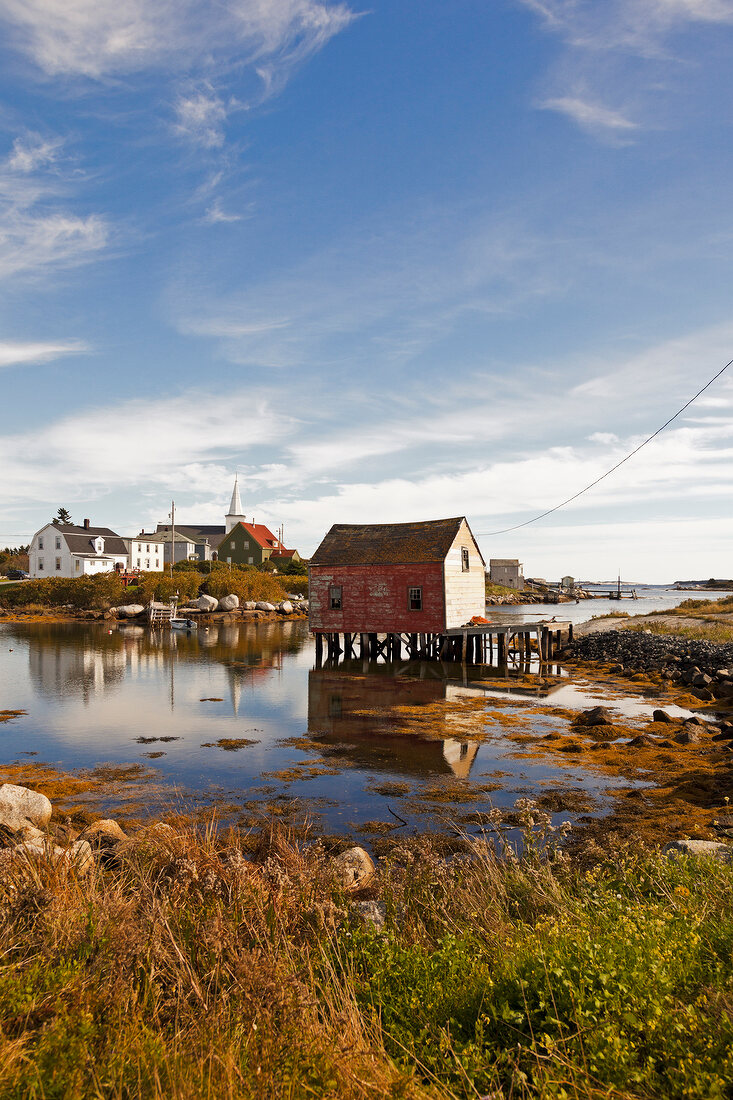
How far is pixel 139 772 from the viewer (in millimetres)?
15062

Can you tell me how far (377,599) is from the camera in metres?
35.3

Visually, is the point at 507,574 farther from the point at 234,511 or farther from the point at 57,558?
the point at 57,558

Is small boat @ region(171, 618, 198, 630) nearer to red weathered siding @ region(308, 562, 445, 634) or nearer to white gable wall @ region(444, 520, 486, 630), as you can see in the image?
red weathered siding @ region(308, 562, 445, 634)

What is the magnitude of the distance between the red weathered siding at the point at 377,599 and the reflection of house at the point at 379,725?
478 cm

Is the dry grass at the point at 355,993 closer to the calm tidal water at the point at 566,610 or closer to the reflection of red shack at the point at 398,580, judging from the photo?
the reflection of red shack at the point at 398,580

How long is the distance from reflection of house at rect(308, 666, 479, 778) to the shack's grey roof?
56488 mm

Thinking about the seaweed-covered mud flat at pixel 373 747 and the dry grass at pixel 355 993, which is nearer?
the dry grass at pixel 355 993

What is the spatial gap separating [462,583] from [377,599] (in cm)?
490

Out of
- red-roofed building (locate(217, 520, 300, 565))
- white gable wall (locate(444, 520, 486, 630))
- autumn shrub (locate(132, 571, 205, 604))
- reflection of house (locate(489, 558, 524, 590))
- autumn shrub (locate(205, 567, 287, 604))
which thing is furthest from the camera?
reflection of house (locate(489, 558, 524, 590))

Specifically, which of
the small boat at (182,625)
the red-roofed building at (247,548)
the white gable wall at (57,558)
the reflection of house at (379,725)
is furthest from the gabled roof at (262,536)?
the reflection of house at (379,725)

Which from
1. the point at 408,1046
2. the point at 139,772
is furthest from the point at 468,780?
the point at 408,1046

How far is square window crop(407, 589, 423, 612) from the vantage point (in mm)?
34203

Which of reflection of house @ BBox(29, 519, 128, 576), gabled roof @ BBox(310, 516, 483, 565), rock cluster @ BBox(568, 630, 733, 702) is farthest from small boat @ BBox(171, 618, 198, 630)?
rock cluster @ BBox(568, 630, 733, 702)

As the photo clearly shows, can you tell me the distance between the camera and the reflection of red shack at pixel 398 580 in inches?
1334
